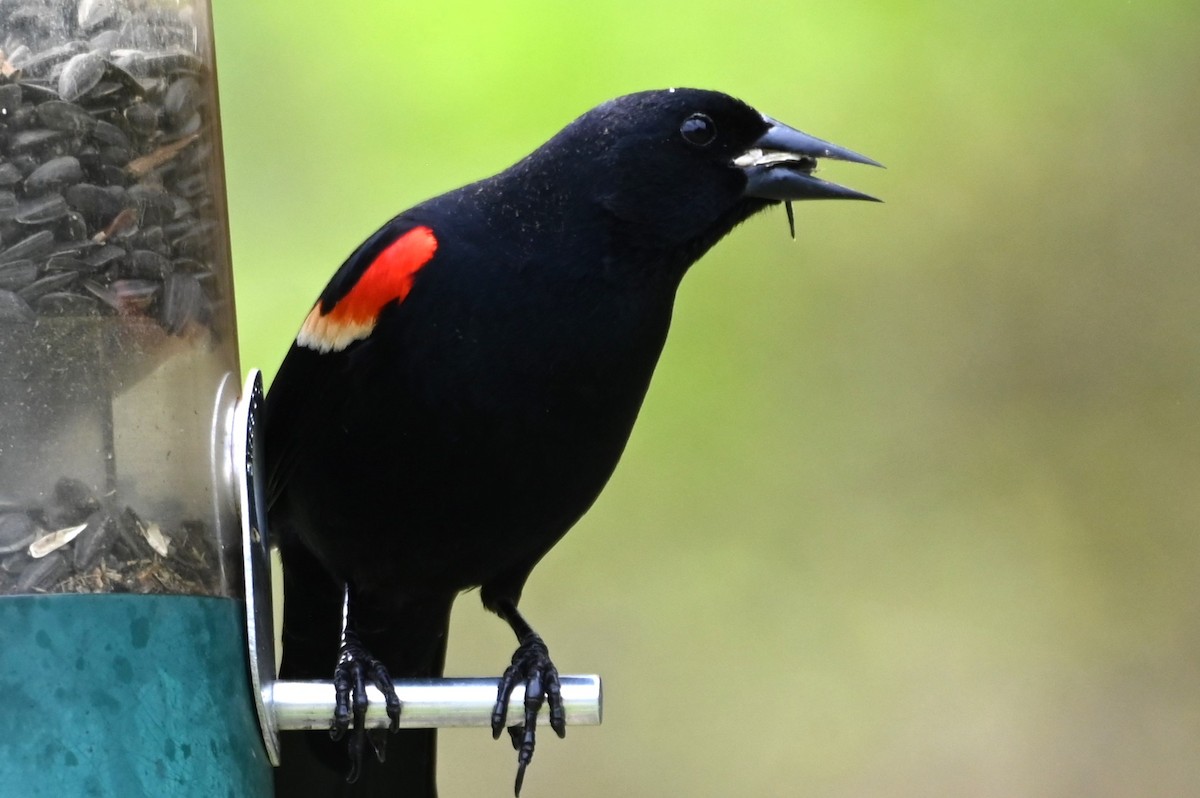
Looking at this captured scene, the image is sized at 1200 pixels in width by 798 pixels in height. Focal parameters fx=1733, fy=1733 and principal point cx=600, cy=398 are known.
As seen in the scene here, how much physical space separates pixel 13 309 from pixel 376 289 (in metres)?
0.67

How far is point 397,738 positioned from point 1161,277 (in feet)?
16.0

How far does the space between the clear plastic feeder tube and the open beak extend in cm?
92

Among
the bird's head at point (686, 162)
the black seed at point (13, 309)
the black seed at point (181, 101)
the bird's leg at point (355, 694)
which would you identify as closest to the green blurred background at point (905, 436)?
the bird's head at point (686, 162)

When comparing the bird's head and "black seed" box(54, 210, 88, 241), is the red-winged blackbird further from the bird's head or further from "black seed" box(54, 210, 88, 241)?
"black seed" box(54, 210, 88, 241)

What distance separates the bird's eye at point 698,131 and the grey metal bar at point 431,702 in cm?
93

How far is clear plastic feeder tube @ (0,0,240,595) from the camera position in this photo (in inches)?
86.4

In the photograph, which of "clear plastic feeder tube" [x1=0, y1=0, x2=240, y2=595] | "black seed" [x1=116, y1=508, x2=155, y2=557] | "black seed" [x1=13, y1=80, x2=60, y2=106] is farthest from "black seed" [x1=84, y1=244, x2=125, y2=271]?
"black seed" [x1=116, y1=508, x2=155, y2=557]

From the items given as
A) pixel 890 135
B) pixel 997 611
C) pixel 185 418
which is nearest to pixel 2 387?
pixel 185 418

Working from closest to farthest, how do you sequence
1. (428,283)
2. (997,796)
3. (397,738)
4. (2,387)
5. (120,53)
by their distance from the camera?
1. (2,387)
2. (120,53)
3. (428,283)
4. (397,738)
5. (997,796)

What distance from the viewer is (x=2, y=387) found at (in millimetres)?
2178

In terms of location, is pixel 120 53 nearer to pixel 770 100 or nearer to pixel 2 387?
pixel 2 387

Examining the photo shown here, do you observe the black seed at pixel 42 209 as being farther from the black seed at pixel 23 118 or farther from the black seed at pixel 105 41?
the black seed at pixel 105 41

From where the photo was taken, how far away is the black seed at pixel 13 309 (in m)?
2.22

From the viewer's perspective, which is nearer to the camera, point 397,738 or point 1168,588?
point 397,738
